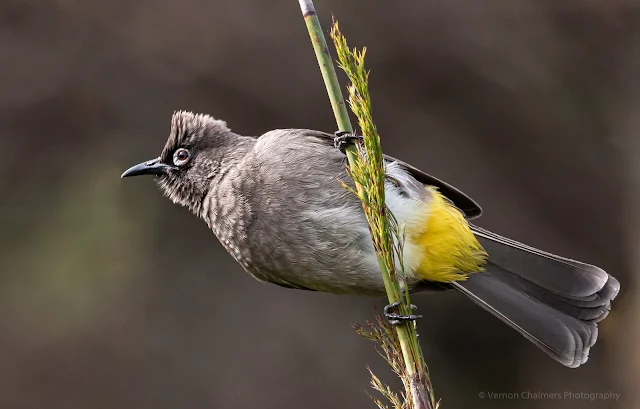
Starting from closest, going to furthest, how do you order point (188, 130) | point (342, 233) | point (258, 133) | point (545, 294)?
1. point (342, 233)
2. point (545, 294)
3. point (188, 130)
4. point (258, 133)

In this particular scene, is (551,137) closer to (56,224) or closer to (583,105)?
(583,105)

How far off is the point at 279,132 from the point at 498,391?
4073 millimetres

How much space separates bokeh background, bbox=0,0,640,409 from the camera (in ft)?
23.1

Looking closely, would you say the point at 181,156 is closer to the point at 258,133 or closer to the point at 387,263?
the point at 387,263

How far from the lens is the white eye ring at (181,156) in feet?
14.2

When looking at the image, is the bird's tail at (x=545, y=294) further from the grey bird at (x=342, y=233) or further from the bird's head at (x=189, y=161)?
the bird's head at (x=189, y=161)

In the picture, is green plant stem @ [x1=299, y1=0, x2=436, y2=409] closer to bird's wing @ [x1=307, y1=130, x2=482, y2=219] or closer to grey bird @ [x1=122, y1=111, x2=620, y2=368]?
grey bird @ [x1=122, y1=111, x2=620, y2=368]

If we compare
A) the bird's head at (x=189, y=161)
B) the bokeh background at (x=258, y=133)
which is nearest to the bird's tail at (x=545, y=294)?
the bird's head at (x=189, y=161)

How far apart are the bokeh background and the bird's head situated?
2479mm

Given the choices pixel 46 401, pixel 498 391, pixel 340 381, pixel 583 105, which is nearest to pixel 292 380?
pixel 340 381

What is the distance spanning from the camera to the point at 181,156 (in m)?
4.35

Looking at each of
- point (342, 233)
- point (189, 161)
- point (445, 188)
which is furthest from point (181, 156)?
point (445, 188)

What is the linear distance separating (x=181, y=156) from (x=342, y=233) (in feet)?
3.57

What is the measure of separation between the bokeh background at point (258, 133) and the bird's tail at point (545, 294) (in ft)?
8.47
